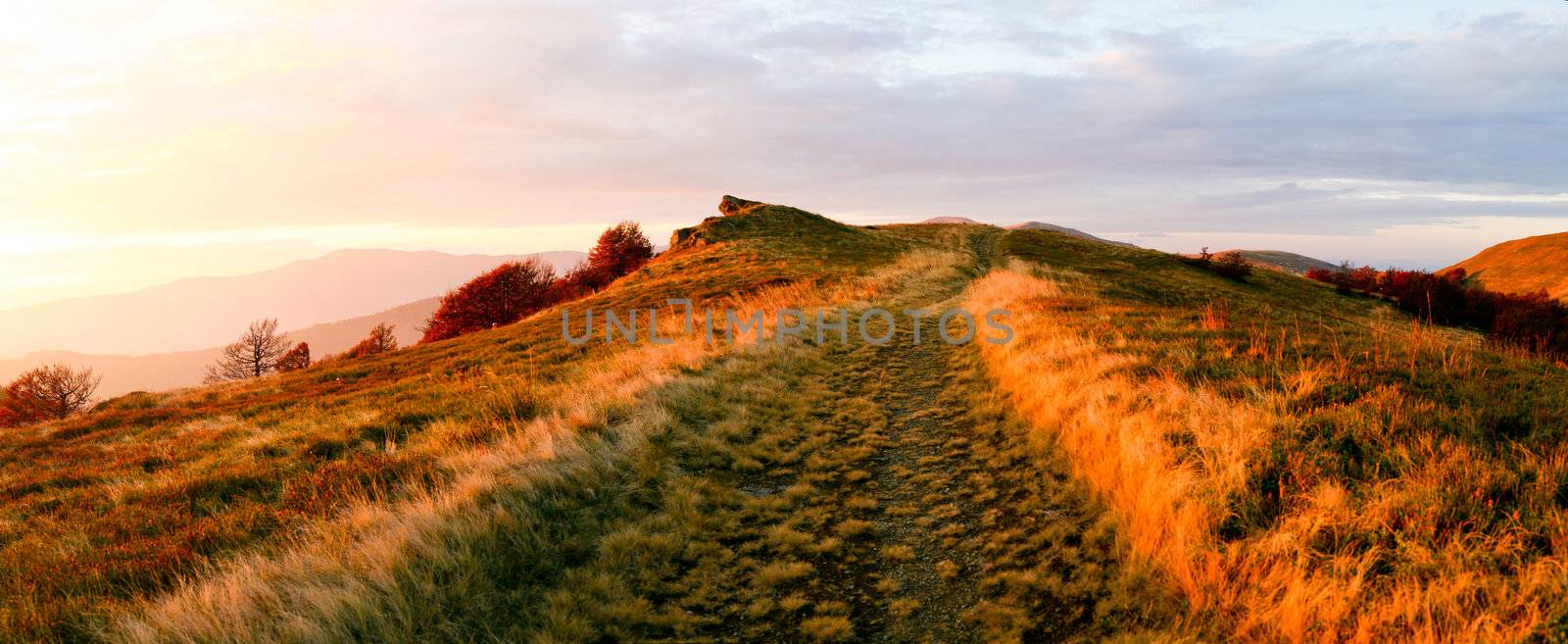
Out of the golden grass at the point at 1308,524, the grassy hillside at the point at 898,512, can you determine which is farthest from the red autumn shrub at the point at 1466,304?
the golden grass at the point at 1308,524

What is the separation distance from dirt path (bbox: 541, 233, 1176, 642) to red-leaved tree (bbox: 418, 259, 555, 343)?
51.7 m

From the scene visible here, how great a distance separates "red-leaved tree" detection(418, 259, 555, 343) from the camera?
5609 cm

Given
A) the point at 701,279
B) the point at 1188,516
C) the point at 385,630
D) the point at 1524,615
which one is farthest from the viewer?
the point at 701,279

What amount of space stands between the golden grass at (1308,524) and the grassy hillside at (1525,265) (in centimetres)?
9397

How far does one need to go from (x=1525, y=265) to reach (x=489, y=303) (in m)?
Result: 130

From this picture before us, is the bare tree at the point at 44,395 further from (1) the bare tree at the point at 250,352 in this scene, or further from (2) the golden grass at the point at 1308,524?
(2) the golden grass at the point at 1308,524

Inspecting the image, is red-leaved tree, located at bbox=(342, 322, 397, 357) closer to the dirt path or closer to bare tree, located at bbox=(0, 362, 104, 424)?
bare tree, located at bbox=(0, 362, 104, 424)

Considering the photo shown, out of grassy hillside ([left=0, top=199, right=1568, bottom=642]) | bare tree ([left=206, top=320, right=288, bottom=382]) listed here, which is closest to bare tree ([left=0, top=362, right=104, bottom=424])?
bare tree ([left=206, top=320, right=288, bottom=382])

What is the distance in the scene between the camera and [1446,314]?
38500 mm

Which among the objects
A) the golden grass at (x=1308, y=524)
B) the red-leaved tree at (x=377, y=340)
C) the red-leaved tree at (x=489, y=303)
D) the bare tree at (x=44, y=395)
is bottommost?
the bare tree at (x=44, y=395)

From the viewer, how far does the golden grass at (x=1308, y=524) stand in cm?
388

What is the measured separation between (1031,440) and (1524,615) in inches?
186

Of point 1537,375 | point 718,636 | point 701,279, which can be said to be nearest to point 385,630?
point 718,636

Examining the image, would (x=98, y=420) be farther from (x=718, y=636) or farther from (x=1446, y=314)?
(x=1446, y=314)
